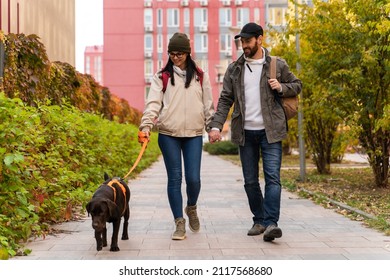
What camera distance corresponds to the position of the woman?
702 cm

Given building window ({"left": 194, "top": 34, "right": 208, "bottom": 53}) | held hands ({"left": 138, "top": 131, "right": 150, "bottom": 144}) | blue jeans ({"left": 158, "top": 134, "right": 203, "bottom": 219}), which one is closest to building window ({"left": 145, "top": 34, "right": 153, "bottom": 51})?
building window ({"left": 194, "top": 34, "right": 208, "bottom": 53})

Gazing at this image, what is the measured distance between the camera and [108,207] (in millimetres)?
6172

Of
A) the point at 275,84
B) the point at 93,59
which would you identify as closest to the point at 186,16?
the point at 275,84

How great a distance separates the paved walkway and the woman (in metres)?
0.51

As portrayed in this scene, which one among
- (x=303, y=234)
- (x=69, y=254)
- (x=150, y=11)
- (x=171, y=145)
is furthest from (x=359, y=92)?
(x=150, y=11)

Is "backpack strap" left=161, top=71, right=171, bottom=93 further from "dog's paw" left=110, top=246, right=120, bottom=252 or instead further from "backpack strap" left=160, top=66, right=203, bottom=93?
"dog's paw" left=110, top=246, right=120, bottom=252

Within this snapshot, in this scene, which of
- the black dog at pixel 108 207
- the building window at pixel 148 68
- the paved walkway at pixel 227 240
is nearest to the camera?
the black dog at pixel 108 207

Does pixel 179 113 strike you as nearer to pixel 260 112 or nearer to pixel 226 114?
pixel 226 114

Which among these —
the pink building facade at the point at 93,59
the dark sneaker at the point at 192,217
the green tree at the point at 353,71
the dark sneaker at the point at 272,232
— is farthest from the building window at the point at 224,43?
the pink building facade at the point at 93,59

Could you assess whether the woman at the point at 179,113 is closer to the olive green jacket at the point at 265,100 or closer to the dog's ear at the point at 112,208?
the olive green jacket at the point at 265,100

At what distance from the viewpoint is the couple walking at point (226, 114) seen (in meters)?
6.94

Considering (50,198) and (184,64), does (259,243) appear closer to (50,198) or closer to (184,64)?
(184,64)

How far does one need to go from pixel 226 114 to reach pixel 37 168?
2123mm

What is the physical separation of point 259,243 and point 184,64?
75.0 inches
